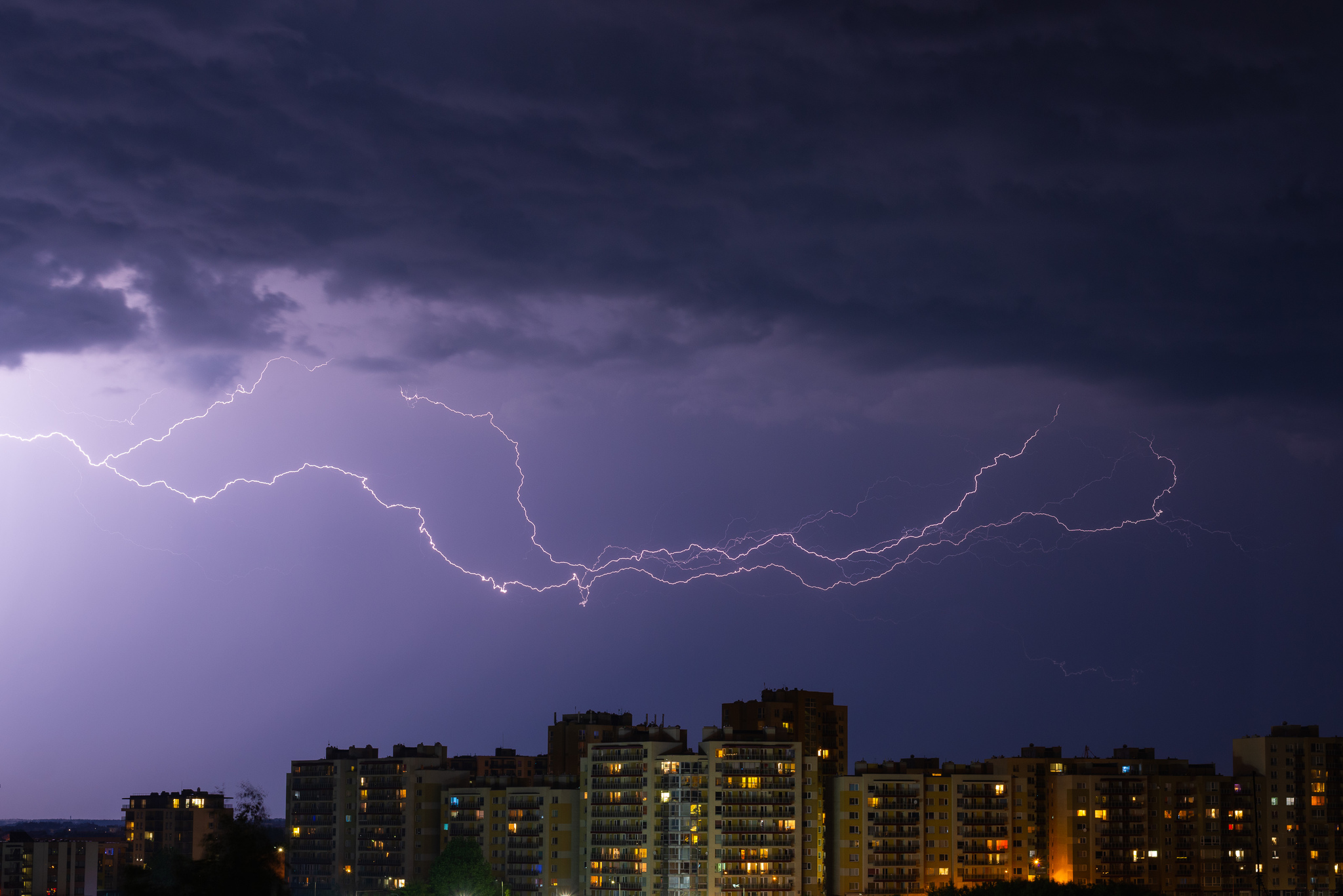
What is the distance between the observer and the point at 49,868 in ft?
393

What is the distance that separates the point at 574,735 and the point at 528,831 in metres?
24.4

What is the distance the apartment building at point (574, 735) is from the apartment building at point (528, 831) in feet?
56.4

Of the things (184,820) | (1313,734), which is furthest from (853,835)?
(184,820)

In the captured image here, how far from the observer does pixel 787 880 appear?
85.5 metres

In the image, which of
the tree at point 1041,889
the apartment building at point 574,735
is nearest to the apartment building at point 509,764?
the apartment building at point 574,735

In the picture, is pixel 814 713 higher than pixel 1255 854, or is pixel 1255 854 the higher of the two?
pixel 814 713

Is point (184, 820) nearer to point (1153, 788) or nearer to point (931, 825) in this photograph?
point (931, 825)

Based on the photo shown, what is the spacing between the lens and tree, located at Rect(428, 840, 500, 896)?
86000mm

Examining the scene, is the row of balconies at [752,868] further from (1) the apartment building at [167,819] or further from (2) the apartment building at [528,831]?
(1) the apartment building at [167,819]

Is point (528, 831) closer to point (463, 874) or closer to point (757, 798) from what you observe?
point (463, 874)

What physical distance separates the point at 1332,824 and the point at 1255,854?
5.58 metres

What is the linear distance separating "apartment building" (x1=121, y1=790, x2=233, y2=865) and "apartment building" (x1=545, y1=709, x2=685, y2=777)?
93.7ft

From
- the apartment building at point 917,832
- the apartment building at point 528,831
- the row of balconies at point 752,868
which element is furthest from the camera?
the apartment building at point 917,832

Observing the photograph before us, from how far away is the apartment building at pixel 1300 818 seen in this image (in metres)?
103
